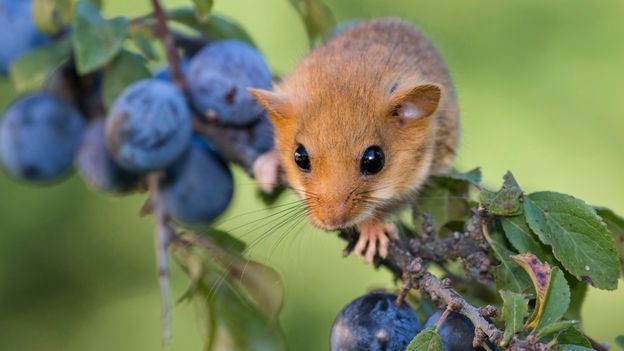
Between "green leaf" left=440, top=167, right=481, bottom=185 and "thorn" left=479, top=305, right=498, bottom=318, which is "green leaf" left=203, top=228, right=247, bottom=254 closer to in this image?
"green leaf" left=440, top=167, right=481, bottom=185

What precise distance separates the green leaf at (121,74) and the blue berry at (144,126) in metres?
0.09

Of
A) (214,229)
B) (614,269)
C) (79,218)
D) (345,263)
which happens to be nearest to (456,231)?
(614,269)

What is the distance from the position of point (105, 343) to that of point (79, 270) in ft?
1.26

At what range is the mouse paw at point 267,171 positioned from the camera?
2.42 meters

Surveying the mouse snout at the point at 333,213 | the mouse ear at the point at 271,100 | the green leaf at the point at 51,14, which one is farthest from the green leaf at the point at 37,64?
the mouse snout at the point at 333,213

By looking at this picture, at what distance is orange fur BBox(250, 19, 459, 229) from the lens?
87.0 inches

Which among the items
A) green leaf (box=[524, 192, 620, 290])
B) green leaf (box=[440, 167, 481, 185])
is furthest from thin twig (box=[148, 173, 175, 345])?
green leaf (box=[524, 192, 620, 290])

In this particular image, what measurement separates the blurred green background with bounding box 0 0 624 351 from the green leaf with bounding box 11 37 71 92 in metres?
1.52

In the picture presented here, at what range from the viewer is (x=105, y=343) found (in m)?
4.29

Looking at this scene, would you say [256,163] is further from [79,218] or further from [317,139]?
[79,218]

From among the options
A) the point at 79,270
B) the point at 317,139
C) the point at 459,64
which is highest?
the point at 317,139

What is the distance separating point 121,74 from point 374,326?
0.94 meters

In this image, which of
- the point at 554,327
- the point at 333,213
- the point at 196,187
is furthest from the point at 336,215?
the point at 554,327

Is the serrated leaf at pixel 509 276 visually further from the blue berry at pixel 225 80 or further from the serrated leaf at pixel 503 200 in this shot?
the blue berry at pixel 225 80
